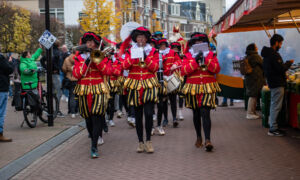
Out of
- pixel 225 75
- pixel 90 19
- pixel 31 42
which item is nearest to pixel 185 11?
pixel 31 42

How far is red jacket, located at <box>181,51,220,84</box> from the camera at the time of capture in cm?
741

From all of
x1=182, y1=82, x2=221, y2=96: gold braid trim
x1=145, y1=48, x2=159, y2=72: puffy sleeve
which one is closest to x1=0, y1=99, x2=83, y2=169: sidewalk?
x1=145, y1=48, x2=159, y2=72: puffy sleeve

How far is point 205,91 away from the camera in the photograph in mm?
7434

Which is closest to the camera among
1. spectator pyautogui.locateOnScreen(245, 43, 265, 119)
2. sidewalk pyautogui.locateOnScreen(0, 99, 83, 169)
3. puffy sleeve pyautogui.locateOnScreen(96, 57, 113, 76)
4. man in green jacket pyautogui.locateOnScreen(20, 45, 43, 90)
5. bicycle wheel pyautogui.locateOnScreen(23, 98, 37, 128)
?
puffy sleeve pyautogui.locateOnScreen(96, 57, 113, 76)

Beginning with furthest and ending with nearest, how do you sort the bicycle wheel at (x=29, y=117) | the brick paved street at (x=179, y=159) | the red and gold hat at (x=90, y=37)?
the bicycle wheel at (x=29, y=117) < the red and gold hat at (x=90, y=37) < the brick paved street at (x=179, y=159)

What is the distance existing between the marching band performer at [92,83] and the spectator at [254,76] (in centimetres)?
528

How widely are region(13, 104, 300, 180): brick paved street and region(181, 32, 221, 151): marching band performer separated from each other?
67 cm

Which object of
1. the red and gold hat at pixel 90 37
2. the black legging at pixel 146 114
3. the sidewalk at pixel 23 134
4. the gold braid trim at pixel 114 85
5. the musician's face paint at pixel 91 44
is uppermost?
the red and gold hat at pixel 90 37

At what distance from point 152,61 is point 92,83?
1.04 m

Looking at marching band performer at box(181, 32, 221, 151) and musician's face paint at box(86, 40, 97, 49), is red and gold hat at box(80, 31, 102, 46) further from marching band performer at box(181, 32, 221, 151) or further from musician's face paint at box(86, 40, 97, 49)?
marching band performer at box(181, 32, 221, 151)

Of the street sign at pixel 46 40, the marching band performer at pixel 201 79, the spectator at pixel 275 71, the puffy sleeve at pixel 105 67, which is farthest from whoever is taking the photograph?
the street sign at pixel 46 40

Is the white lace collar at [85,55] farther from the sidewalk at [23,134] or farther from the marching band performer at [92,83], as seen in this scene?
the sidewalk at [23,134]

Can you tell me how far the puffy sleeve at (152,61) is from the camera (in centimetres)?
737

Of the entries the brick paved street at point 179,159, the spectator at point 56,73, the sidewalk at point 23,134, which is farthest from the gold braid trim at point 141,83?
the spectator at point 56,73
